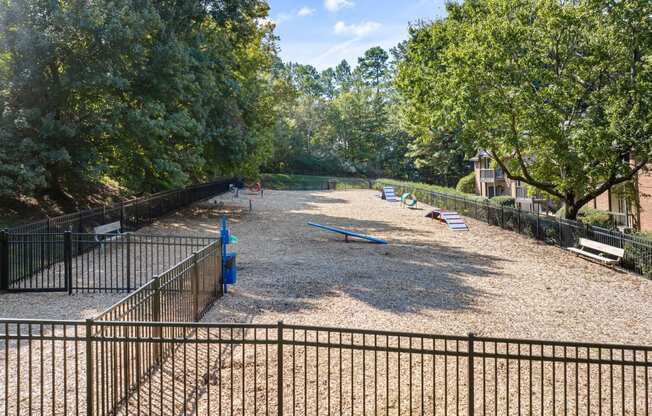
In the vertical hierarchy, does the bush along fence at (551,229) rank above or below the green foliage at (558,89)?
below

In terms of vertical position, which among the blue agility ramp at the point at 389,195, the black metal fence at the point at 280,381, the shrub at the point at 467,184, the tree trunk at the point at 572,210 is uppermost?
the shrub at the point at 467,184

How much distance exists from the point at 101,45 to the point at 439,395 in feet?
56.9

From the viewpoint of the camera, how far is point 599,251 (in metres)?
18.2

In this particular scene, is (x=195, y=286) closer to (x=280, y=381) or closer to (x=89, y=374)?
(x=89, y=374)

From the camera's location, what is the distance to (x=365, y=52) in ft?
395

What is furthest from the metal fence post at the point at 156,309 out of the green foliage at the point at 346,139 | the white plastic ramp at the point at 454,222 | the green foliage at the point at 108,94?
the green foliage at the point at 346,139

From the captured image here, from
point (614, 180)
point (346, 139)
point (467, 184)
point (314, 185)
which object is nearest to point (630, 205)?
point (614, 180)

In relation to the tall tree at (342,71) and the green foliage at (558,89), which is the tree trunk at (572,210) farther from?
the tall tree at (342,71)

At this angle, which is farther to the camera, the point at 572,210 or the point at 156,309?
the point at 572,210

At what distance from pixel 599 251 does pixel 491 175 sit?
33.8 m

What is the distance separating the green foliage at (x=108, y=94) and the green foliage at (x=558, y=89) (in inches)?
423

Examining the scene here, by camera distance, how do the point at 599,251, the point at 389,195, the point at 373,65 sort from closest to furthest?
the point at 599,251 < the point at 389,195 < the point at 373,65

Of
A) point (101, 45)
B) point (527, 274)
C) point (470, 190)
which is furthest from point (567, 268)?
point (470, 190)

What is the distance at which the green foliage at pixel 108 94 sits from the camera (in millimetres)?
17719
